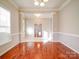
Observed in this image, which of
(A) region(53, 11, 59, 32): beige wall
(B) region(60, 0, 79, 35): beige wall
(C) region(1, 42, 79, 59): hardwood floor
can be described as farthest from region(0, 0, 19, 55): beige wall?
(A) region(53, 11, 59, 32): beige wall

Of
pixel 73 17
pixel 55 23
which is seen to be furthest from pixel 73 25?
pixel 55 23

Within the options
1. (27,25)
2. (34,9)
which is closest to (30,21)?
(27,25)

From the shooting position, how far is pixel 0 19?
4.62 meters

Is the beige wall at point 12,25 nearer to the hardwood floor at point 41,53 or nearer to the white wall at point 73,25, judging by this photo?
the hardwood floor at point 41,53

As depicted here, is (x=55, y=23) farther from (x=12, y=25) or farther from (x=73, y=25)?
(x=12, y=25)

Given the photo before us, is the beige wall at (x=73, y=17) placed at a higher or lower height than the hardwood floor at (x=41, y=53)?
higher

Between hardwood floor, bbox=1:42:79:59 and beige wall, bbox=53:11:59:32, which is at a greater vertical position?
beige wall, bbox=53:11:59:32

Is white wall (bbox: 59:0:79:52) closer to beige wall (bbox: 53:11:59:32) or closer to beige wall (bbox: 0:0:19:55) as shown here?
beige wall (bbox: 53:11:59:32)

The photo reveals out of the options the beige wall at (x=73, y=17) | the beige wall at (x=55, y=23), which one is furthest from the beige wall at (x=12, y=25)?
the beige wall at (x=55, y=23)

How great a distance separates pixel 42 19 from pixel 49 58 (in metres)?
11.9

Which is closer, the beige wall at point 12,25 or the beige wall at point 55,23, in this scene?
the beige wall at point 12,25

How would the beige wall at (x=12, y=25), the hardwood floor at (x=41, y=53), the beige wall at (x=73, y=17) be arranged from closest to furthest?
1. the hardwood floor at (x=41, y=53)
2. the beige wall at (x=12, y=25)
3. the beige wall at (x=73, y=17)

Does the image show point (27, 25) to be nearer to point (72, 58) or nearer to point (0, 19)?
point (0, 19)

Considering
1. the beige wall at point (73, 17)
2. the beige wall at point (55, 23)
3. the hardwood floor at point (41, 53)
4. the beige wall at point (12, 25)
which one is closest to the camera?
the hardwood floor at point (41, 53)
